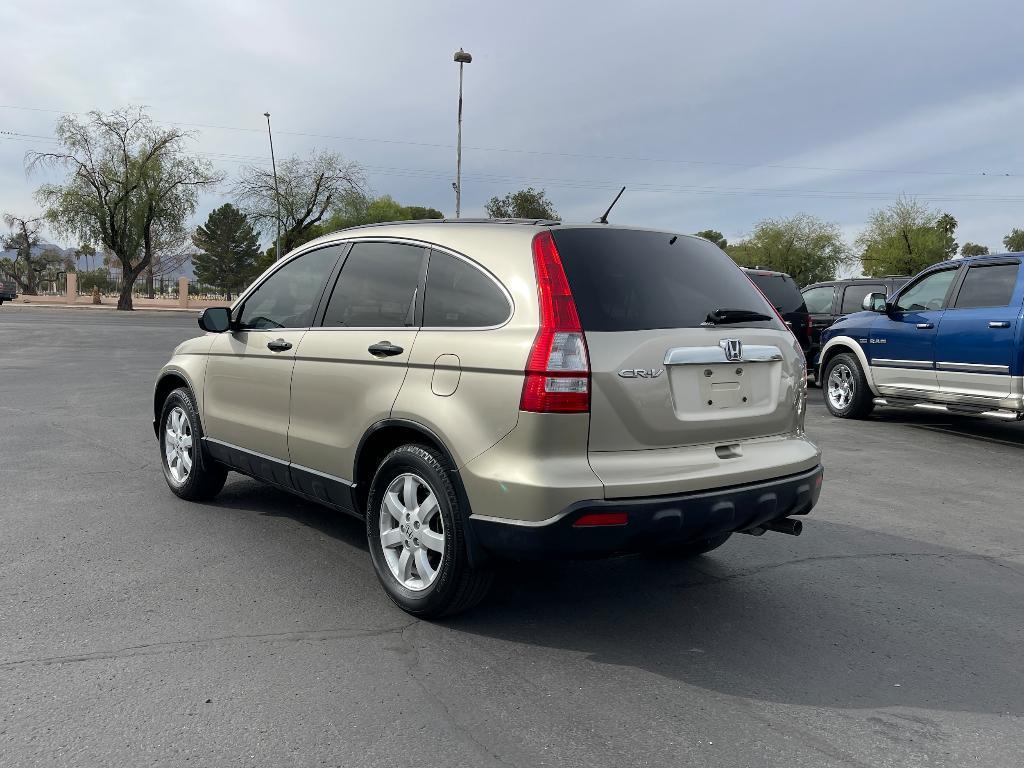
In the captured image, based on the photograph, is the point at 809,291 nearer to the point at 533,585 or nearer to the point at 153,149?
the point at 533,585

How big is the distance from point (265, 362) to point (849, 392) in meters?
8.29

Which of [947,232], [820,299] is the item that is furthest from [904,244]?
[820,299]

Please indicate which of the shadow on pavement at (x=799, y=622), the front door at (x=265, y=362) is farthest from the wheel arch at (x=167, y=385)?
the shadow on pavement at (x=799, y=622)

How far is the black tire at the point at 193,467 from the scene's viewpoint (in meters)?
5.39

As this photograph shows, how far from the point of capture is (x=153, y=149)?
5241 cm

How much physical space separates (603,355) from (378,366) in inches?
45.4

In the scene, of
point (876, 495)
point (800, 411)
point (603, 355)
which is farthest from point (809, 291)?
point (603, 355)

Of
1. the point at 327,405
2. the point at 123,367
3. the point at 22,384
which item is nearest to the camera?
the point at 327,405

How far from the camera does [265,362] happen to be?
4.69 m

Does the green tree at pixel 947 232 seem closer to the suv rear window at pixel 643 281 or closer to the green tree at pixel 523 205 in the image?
the green tree at pixel 523 205

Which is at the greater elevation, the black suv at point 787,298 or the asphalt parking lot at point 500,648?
the black suv at point 787,298

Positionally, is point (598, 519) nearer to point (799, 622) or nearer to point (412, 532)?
point (412, 532)

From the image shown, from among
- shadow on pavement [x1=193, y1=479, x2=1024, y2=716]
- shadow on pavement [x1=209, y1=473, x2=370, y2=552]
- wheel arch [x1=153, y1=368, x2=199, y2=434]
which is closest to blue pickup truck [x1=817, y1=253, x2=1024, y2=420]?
shadow on pavement [x1=193, y1=479, x2=1024, y2=716]

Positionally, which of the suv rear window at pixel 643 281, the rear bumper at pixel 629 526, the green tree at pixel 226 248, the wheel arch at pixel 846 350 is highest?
the green tree at pixel 226 248
